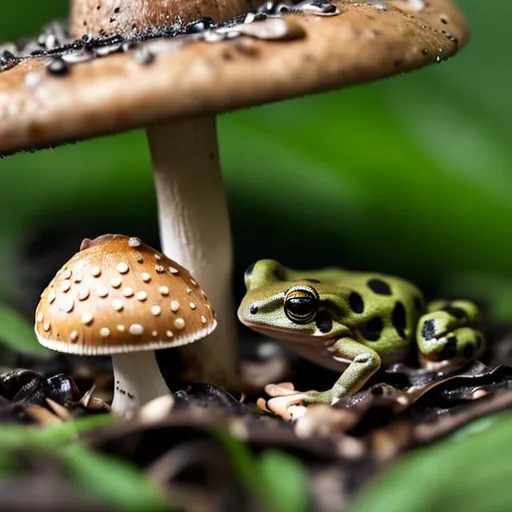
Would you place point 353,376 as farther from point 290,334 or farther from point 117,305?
point 117,305

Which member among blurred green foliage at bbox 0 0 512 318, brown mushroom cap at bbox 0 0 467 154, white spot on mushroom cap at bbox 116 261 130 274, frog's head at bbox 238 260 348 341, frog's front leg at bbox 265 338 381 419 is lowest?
blurred green foliage at bbox 0 0 512 318

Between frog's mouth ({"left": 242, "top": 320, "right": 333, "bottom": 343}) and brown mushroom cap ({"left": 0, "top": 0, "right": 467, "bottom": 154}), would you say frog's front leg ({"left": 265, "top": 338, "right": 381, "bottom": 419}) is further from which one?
brown mushroom cap ({"left": 0, "top": 0, "right": 467, "bottom": 154})

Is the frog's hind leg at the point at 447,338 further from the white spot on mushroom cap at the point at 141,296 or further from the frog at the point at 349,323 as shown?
the white spot on mushroom cap at the point at 141,296

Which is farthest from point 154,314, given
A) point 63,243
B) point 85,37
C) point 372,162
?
point 372,162

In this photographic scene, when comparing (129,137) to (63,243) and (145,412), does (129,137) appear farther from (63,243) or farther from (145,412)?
(145,412)

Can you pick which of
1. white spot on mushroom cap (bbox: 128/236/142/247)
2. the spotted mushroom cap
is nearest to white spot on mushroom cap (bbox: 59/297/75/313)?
the spotted mushroom cap

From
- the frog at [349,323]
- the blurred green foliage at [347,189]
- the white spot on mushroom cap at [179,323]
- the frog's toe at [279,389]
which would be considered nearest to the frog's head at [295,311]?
the frog at [349,323]

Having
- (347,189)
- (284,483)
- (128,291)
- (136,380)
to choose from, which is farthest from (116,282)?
(347,189)
